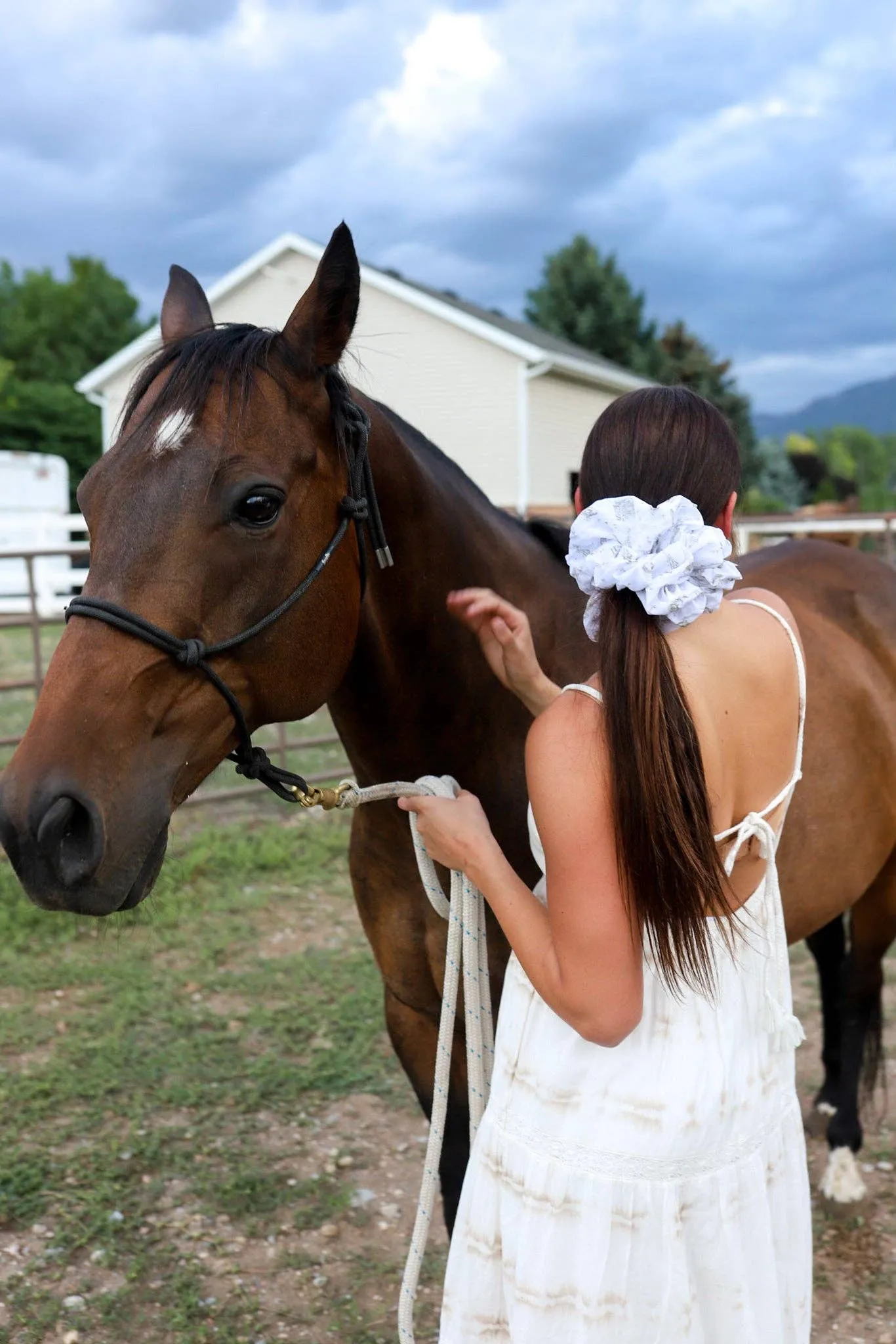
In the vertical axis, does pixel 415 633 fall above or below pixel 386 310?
below

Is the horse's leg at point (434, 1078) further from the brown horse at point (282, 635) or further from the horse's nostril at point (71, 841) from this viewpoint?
the horse's nostril at point (71, 841)

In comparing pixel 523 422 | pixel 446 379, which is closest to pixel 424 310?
Result: pixel 446 379

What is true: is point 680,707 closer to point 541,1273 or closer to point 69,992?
point 541,1273

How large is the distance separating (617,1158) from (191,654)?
2.98ft

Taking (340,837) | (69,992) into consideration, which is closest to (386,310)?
(340,837)

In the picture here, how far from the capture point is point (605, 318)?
34.2 m

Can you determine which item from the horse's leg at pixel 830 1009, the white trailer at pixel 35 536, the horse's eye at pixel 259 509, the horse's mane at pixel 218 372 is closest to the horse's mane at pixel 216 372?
the horse's mane at pixel 218 372

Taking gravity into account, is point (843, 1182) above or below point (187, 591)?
below

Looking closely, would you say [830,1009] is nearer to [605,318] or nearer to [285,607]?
[285,607]

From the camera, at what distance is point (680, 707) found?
4.12 feet

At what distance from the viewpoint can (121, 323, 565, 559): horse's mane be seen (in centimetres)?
158

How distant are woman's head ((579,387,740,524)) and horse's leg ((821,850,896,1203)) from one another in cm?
209

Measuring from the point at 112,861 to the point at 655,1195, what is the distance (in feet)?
2.83

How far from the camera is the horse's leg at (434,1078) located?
2365mm
